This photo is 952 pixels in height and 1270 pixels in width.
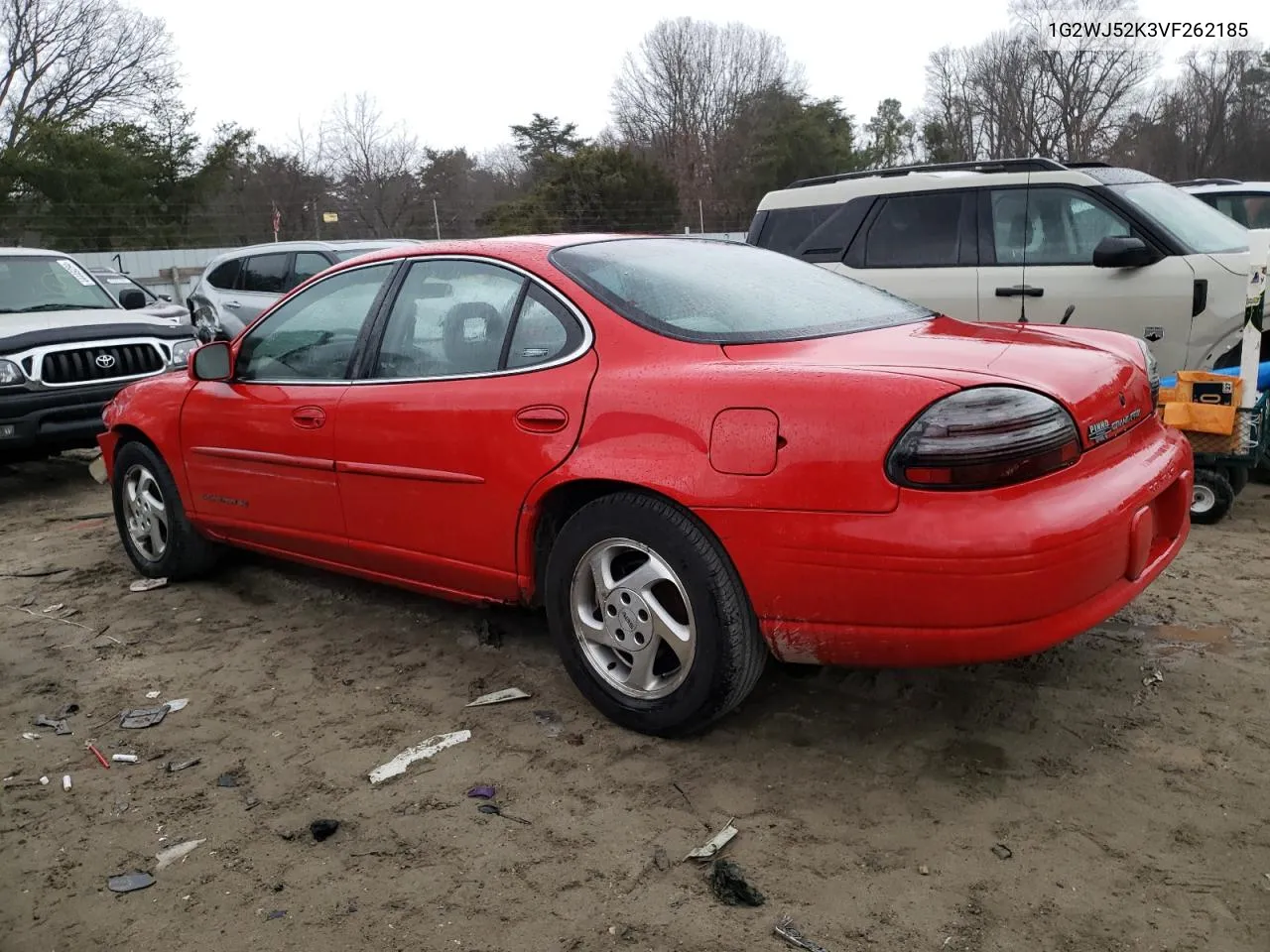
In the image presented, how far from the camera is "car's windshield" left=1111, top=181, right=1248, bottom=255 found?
20.6 feet

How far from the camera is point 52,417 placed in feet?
22.8

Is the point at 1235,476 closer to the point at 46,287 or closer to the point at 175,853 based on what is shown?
the point at 175,853

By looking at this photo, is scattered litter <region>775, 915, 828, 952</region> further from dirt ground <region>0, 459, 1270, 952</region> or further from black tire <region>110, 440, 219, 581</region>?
black tire <region>110, 440, 219, 581</region>

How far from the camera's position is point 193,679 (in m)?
3.82

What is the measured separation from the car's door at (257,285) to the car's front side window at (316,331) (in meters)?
7.21

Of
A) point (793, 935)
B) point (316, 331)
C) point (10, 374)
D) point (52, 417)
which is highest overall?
point (316, 331)

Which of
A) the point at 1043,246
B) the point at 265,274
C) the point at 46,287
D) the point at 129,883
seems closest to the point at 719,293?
the point at 129,883

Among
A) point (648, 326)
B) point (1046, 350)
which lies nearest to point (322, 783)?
point (648, 326)

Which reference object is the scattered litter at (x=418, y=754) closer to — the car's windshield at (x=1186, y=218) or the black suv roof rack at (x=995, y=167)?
the black suv roof rack at (x=995, y=167)

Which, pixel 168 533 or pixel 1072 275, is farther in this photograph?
pixel 1072 275

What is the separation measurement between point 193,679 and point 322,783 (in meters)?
1.08

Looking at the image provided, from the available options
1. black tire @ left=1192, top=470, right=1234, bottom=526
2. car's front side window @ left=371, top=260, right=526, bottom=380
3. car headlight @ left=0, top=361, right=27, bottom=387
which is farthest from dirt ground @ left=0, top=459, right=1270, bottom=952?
car headlight @ left=0, top=361, right=27, bottom=387

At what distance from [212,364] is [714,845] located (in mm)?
2919

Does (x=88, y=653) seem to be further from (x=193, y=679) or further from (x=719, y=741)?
(x=719, y=741)
